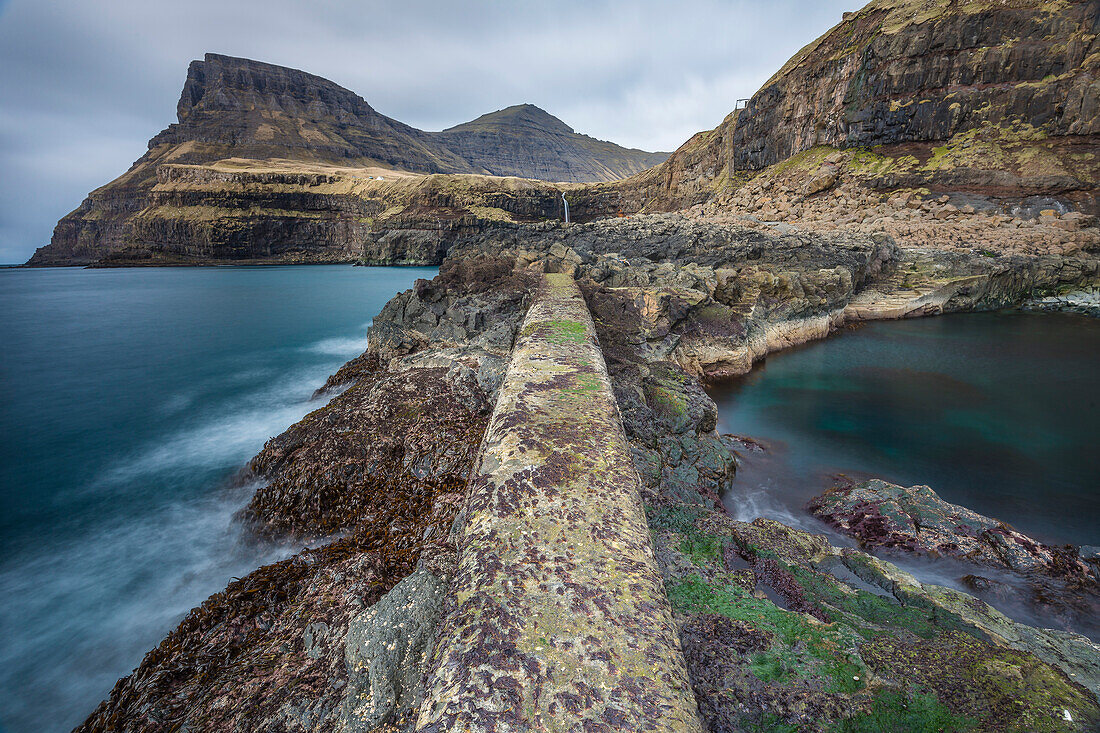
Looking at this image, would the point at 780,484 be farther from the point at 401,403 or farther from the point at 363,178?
the point at 363,178

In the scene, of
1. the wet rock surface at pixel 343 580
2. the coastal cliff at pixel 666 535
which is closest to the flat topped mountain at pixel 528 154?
the coastal cliff at pixel 666 535

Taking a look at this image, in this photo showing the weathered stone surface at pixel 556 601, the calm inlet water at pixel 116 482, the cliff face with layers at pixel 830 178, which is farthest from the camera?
the cliff face with layers at pixel 830 178

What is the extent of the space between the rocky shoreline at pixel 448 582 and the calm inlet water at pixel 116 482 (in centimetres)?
126

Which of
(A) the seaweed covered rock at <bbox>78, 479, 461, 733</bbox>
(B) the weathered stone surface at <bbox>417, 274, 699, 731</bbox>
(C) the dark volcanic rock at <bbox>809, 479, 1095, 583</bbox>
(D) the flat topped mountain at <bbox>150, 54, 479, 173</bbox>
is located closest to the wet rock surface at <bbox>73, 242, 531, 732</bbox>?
(A) the seaweed covered rock at <bbox>78, 479, 461, 733</bbox>

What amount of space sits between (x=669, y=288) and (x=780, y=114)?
1567 inches

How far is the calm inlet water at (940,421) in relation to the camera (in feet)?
21.8

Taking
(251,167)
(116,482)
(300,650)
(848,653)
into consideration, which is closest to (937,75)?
(848,653)

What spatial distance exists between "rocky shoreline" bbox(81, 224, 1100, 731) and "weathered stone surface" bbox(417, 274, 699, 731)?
0.26m

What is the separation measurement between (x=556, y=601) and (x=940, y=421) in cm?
1193

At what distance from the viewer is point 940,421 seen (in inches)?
372

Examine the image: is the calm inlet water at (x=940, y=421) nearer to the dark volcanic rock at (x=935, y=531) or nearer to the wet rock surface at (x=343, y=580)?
the dark volcanic rock at (x=935, y=531)

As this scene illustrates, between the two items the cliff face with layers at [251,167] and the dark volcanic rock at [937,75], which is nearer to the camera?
the dark volcanic rock at [937,75]

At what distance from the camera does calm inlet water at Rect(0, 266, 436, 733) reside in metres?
4.09

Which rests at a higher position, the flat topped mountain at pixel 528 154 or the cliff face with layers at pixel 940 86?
the flat topped mountain at pixel 528 154
